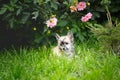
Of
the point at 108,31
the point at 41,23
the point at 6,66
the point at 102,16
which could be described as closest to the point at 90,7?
the point at 102,16

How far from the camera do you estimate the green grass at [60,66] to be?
17.9ft

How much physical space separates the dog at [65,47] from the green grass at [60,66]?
0.13 meters

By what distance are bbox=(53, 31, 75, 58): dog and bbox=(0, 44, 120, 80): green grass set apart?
133 mm

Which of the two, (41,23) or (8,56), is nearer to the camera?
(8,56)

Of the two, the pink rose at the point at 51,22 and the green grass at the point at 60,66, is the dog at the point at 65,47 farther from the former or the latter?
the pink rose at the point at 51,22

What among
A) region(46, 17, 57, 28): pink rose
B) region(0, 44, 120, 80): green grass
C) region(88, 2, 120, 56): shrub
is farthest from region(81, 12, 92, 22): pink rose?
region(88, 2, 120, 56): shrub

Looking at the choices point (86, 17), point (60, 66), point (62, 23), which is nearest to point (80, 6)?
point (86, 17)

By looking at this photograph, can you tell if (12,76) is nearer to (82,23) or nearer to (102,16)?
(82,23)

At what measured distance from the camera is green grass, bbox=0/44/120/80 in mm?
5466

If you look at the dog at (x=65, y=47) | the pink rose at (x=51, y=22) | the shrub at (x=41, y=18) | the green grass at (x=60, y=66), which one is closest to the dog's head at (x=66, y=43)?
the dog at (x=65, y=47)

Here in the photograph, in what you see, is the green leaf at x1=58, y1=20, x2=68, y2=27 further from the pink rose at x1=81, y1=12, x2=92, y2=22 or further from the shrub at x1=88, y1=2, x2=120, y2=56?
the shrub at x1=88, y1=2, x2=120, y2=56

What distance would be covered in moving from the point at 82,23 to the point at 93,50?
2.66 feet

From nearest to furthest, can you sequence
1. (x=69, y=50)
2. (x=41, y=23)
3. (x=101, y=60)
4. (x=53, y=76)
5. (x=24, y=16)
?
(x=53, y=76) → (x=101, y=60) → (x=69, y=50) → (x=24, y=16) → (x=41, y=23)

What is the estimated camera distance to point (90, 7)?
753 centimetres
